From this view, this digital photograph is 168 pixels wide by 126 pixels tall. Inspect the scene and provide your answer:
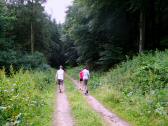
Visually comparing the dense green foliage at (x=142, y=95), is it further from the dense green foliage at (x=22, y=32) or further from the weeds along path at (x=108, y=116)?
the dense green foliage at (x=22, y=32)

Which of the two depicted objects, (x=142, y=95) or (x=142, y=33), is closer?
(x=142, y=95)

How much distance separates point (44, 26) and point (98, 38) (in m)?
12.4

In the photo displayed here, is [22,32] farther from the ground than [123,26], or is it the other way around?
[22,32]

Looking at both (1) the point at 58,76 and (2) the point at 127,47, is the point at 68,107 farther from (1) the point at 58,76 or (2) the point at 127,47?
(2) the point at 127,47

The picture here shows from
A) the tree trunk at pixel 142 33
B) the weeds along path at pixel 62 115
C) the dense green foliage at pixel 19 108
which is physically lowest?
the weeds along path at pixel 62 115

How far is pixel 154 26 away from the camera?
101 feet

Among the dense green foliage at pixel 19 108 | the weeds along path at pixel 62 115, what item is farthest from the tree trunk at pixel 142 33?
the dense green foliage at pixel 19 108

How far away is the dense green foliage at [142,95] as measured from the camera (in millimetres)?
10844

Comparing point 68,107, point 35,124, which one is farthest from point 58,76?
point 35,124

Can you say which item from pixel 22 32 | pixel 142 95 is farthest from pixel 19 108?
pixel 22 32

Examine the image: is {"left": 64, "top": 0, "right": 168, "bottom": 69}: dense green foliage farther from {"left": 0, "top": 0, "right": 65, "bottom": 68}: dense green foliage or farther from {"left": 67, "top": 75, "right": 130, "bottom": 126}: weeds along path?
{"left": 67, "top": 75, "right": 130, "bottom": 126}: weeds along path

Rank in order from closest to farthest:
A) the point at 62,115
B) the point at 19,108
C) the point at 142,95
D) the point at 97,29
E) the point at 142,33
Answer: the point at 19,108 < the point at 62,115 < the point at 142,95 < the point at 142,33 < the point at 97,29

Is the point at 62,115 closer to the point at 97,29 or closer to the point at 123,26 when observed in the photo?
the point at 123,26

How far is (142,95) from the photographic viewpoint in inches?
559
